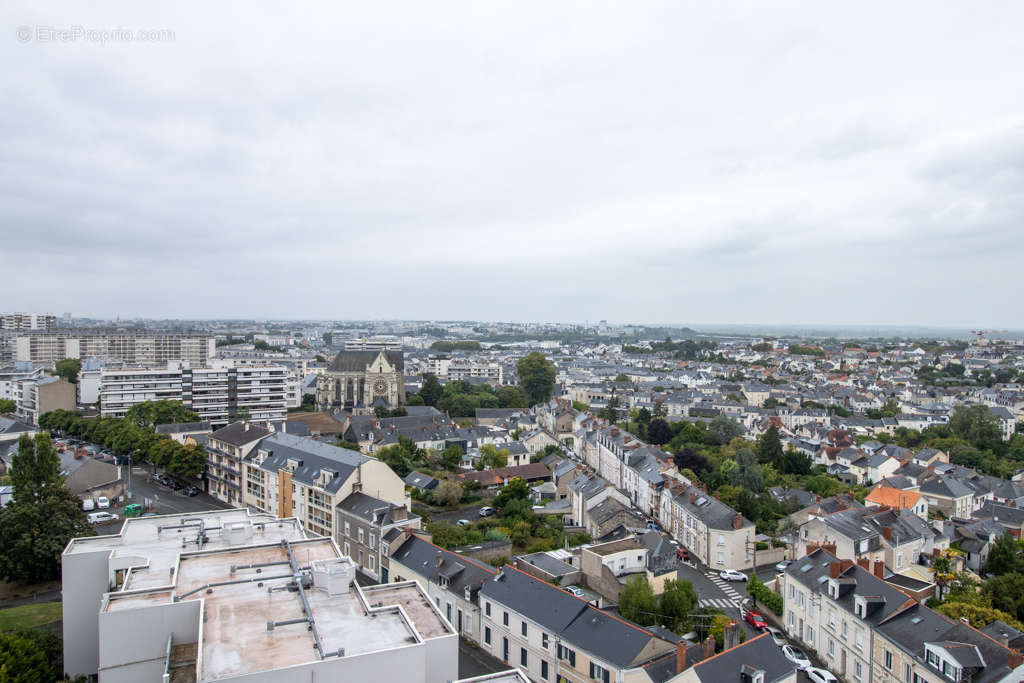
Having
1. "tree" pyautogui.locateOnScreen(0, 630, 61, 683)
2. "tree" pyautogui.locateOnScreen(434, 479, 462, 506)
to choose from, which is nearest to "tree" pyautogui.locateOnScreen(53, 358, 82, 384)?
"tree" pyautogui.locateOnScreen(434, 479, 462, 506)

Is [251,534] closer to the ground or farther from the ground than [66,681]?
farther from the ground

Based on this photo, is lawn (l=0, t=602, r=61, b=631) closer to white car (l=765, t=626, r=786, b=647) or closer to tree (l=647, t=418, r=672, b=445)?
white car (l=765, t=626, r=786, b=647)

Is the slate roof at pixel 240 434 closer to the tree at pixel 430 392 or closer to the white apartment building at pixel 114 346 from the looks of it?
the tree at pixel 430 392

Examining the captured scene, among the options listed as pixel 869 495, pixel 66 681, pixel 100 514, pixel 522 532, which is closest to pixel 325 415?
pixel 100 514

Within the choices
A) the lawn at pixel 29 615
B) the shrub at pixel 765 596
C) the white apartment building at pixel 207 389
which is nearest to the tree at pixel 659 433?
the shrub at pixel 765 596

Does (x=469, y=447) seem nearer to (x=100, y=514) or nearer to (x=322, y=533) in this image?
(x=322, y=533)

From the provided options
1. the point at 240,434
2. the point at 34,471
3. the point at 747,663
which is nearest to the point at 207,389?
the point at 240,434
